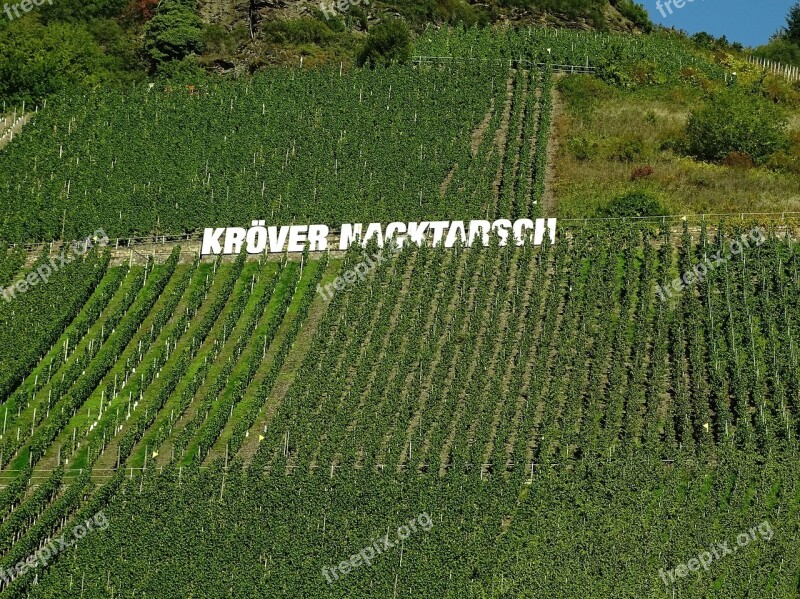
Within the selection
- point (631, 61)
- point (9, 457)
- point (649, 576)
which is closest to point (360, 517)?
point (649, 576)

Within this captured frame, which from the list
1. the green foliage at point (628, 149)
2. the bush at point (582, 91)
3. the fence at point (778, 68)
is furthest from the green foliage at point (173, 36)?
the fence at point (778, 68)

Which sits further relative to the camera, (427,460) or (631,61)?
(631,61)

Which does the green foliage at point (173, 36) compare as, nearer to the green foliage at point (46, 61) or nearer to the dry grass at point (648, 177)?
the green foliage at point (46, 61)

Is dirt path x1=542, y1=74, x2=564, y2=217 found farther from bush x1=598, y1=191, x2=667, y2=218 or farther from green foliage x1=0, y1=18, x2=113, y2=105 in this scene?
green foliage x1=0, y1=18, x2=113, y2=105

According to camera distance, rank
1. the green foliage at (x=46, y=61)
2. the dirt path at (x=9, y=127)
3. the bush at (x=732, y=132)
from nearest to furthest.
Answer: the bush at (x=732, y=132), the dirt path at (x=9, y=127), the green foliage at (x=46, y=61)

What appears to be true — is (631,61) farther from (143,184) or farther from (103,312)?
(103,312)

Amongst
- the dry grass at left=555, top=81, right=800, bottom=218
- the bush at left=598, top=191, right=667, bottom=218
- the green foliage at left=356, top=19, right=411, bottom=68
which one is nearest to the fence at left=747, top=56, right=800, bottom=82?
the dry grass at left=555, top=81, right=800, bottom=218
